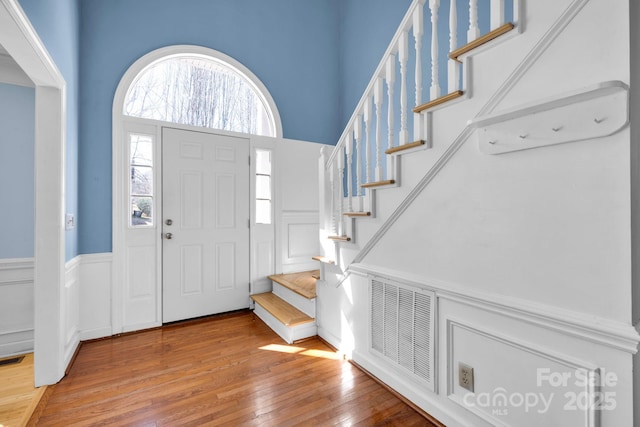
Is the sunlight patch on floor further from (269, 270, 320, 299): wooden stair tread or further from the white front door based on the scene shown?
the white front door

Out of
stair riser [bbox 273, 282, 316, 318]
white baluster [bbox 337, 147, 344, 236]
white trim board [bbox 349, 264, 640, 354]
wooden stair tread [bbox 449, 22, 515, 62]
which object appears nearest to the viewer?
white trim board [bbox 349, 264, 640, 354]

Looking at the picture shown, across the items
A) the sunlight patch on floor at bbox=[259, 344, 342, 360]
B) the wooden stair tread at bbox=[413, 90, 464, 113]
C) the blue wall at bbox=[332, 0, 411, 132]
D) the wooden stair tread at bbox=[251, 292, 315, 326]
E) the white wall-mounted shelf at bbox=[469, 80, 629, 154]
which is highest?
the blue wall at bbox=[332, 0, 411, 132]

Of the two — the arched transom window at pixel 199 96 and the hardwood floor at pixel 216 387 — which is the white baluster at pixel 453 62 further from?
the arched transom window at pixel 199 96

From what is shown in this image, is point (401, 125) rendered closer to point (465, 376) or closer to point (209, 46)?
point (465, 376)

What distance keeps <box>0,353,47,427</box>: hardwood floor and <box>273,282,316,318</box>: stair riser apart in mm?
1904

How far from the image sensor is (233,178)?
3297mm

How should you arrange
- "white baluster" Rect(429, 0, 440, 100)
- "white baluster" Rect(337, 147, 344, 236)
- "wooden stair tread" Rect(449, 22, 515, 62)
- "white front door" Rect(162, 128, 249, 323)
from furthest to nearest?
"white front door" Rect(162, 128, 249, 323)
"white baluster" Rect(337, 147, 344, 236)
"white baluster" Rect(429, 0, 440, 100)
"wooden stair tread" Rect(449, 22, 515, 62)

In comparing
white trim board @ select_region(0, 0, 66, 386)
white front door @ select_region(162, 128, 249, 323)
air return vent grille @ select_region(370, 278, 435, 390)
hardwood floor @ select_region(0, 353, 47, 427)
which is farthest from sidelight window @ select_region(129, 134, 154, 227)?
air return vent grille @ select_region(370, 278, 435, 390)

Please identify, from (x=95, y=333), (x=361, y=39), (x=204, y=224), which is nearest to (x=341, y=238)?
(x=204, y=224)

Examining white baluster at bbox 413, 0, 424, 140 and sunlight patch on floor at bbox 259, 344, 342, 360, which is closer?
white baluster at bbox 413, 0, 424, 140

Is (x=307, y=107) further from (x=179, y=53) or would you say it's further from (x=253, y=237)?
(x=253, y=237)

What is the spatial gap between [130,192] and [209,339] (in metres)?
1.58

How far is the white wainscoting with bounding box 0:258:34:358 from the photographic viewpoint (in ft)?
7.90

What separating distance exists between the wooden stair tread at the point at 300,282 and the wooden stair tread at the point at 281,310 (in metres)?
0.18
